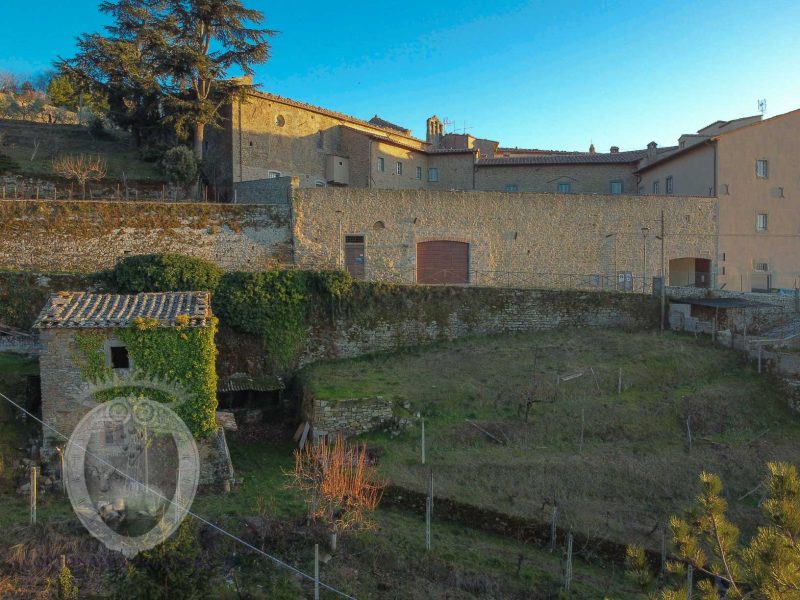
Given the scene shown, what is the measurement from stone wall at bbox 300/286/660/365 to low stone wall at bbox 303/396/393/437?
14.0 ft

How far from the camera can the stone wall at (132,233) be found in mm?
19984

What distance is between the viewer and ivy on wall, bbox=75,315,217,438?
12406mm

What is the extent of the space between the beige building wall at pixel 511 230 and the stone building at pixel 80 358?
10.9m

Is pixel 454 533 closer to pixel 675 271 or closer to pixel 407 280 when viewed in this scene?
pixel 407 280

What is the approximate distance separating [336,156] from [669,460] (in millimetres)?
23465

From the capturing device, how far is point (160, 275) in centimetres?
1805

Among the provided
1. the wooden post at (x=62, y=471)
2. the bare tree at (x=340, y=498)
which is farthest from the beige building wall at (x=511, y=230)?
the bare tree at (x=340, y=498)

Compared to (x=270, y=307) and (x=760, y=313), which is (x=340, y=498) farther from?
(x=760, y=313)

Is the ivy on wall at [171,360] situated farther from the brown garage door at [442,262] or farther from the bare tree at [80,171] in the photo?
the bare tree at [80,171]

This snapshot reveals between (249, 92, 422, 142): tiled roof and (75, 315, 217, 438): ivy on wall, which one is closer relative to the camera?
(75, 315, 217, 438): ivy on wall

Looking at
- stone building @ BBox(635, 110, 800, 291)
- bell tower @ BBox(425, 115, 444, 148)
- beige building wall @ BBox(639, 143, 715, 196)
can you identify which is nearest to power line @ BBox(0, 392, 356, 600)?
stone building @ BBox(635, 110, 800, 291)

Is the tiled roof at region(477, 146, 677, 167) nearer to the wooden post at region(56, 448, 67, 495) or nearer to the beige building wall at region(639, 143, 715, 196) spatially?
the beige building wall at region(639, 143, 715, 196)

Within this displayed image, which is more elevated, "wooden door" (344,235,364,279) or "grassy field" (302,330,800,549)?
"wooden door" (344,235,364,279)

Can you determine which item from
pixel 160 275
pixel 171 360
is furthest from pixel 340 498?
pixel 160 275
